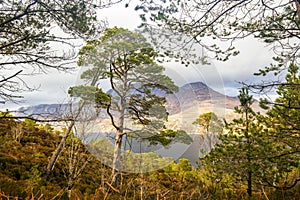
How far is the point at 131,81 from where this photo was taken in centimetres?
762

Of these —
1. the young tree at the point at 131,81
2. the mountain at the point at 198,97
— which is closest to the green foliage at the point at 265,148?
the mountain at the point at 198,97

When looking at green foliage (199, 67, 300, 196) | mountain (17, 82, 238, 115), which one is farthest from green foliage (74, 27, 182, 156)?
green foliage (199, 67, 300, 196)

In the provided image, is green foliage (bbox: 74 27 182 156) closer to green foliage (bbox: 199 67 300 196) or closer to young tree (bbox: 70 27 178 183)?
young tree (bbox: 70 27 178 183)

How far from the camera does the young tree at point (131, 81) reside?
716 cm

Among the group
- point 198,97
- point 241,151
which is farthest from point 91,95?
point 241,151

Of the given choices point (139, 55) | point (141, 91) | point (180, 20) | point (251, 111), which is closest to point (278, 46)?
point (180, 20)

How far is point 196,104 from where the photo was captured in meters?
5.60

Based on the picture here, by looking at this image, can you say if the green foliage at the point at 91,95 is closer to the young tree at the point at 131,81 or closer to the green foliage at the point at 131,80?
the green foliage at the point at 131,80

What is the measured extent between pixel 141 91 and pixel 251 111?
3156 mm

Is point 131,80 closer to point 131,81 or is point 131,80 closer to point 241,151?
point 131,81

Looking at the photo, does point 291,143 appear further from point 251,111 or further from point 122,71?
point 122,71

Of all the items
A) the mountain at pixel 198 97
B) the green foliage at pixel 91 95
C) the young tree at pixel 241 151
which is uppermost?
the green foliage at pixel 91 95

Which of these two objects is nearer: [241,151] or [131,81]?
[241,151]

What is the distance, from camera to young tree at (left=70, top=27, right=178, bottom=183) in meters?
7.16
